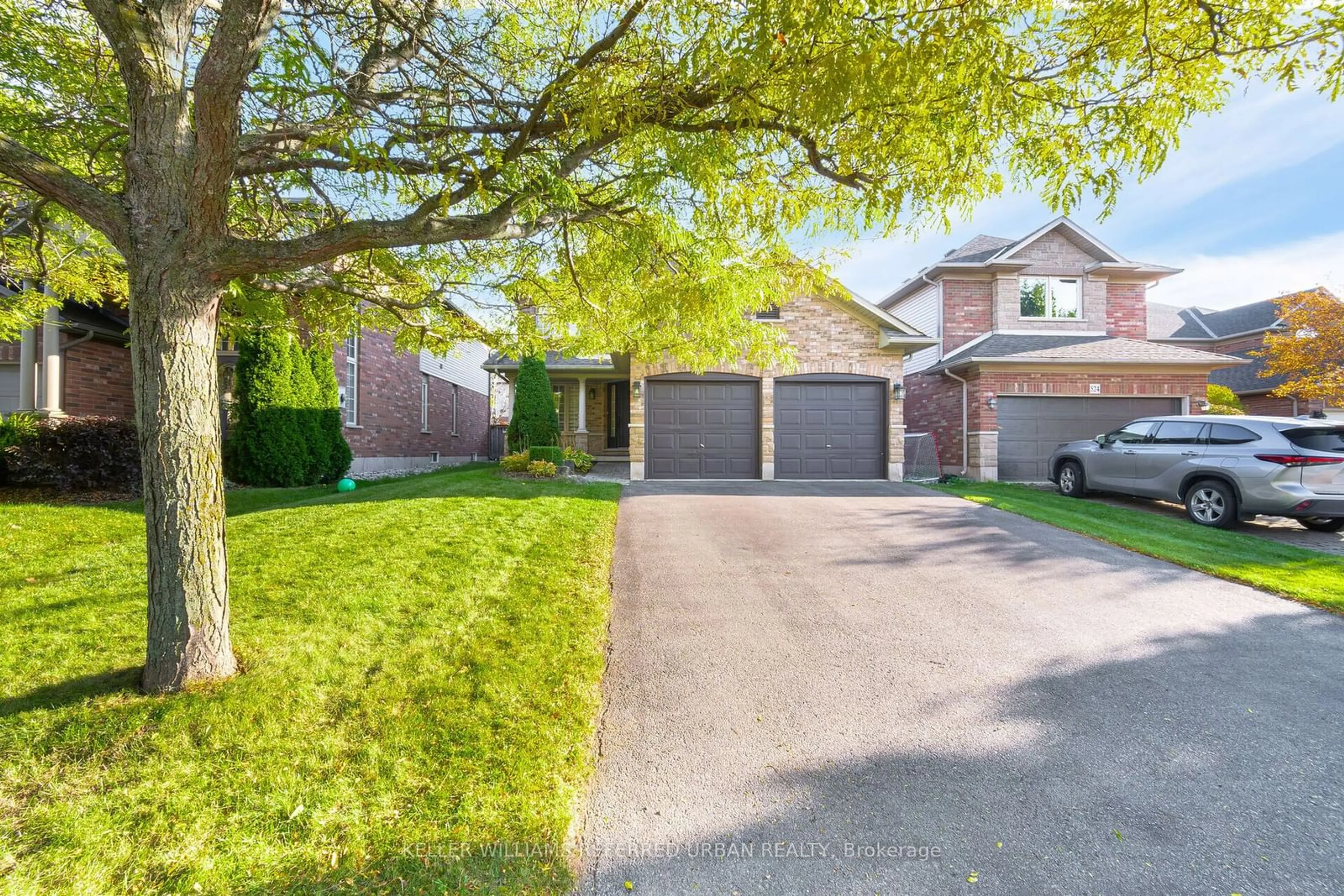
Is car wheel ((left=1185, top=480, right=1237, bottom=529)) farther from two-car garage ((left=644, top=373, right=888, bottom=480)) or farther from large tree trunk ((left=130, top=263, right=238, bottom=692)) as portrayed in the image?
large tree trunk ((left=130, top=263, right=238, bottom=692))

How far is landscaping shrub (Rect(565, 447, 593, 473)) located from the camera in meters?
13.3

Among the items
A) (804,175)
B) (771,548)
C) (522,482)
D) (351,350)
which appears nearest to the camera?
(804,175)

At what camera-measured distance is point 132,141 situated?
2.79 meters

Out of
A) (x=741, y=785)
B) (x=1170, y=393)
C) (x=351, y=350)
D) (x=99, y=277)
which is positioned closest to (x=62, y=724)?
(x=741, y=785)

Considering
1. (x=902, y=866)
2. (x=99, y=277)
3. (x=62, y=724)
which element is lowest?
(x=902, y=866)

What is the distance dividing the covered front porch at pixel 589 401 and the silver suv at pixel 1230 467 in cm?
1142

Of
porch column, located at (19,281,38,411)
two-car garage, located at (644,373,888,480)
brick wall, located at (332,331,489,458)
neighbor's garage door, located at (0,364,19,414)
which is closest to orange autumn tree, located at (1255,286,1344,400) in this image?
two-car garage, located at (644,373,888,480)

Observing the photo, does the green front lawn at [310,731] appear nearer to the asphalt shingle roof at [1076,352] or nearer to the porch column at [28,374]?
the porch column at [28,374]

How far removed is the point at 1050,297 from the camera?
16047 mm

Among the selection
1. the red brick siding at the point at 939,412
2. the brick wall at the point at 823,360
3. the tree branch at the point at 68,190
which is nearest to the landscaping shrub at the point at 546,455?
the brick wall at the point at 823,360

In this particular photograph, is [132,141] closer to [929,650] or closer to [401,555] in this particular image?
[401,555]

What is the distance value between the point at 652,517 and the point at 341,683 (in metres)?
5.12

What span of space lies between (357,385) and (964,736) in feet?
51.8

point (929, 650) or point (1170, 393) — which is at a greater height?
point (1170, 393)
